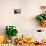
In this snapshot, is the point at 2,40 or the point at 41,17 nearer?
the point at 2,40

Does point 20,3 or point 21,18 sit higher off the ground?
point 20,3

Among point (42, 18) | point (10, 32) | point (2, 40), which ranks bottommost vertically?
point (2, 40)

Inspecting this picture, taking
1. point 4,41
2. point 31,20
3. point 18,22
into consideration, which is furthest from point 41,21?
point 4,41

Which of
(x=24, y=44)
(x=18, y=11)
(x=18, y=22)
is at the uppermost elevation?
Result: (x=18, y=11)

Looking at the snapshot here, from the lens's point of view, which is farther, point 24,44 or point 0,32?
point 0,32

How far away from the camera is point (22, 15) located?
2781mm

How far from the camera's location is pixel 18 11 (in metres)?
2.77

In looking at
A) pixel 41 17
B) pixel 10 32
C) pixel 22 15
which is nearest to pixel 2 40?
pixel 10 32

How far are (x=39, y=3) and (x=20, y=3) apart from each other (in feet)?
0.96

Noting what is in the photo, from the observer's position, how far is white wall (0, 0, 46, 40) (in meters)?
2.77

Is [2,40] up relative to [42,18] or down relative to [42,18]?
down

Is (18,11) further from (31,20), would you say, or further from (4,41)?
(4,41)

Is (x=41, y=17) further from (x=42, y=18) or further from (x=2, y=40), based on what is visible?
(x=2, y=40)

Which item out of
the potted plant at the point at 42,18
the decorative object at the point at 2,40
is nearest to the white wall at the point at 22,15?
the potted plant at the point at 42,18
